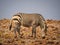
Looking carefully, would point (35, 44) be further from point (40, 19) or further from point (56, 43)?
point (40, 19)

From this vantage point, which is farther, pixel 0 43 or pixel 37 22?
pixel 37 22

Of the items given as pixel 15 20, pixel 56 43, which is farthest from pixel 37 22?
pixel 56 43

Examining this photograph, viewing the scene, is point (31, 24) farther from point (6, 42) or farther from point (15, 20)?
point (6, 42)

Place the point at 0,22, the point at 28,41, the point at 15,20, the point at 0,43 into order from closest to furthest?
the point at 0,43 < the point at 28,41 < the point at 15,20 < the point at 0,22

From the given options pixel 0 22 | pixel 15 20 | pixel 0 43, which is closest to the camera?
pixel 0 43

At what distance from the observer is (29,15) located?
1677 centimetres

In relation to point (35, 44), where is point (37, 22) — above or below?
above

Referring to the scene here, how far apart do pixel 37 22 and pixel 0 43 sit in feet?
11.3

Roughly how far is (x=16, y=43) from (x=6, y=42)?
→ 68cm

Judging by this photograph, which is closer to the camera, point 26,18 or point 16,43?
point 16,43

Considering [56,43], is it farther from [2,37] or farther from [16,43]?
[2,37]

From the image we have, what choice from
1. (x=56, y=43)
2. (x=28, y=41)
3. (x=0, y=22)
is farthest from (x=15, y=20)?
(x=0, y=22)

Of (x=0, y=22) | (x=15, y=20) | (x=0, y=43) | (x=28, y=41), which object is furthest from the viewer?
(x=0, y=22)

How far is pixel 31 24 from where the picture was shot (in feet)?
54.7
